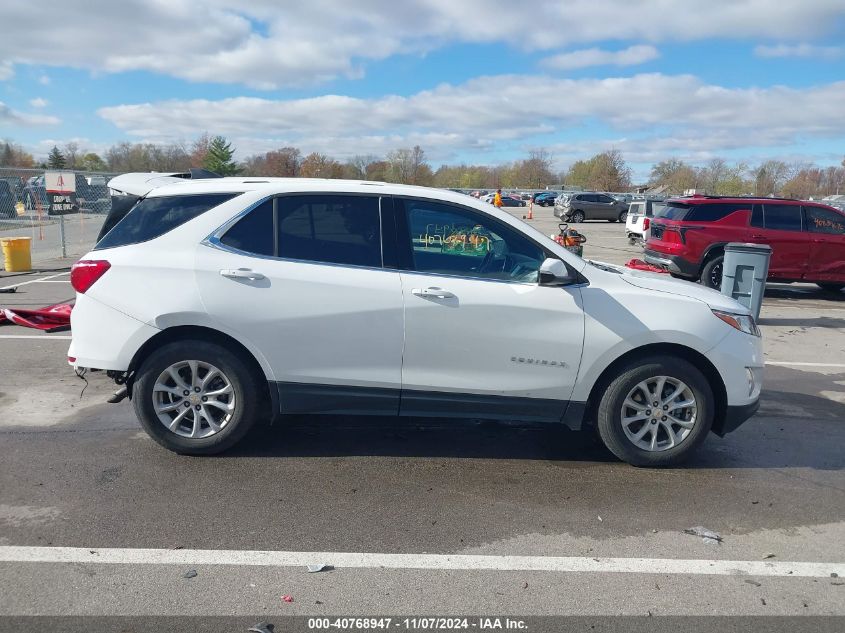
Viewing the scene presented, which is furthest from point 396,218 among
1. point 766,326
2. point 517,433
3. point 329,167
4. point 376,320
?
point 329,167

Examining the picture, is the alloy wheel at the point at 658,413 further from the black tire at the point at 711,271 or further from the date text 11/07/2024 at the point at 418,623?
the black tire at the point at 711,271

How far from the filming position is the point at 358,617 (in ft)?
10.0

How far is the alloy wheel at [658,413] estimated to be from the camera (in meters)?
4.64

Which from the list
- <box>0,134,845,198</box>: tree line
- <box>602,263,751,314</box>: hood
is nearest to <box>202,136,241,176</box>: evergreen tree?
<box>0,134,845,198</box>: tree line

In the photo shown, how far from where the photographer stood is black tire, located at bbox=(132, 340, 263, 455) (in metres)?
4.53

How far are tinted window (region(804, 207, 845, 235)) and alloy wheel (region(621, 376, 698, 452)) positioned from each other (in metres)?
10.3

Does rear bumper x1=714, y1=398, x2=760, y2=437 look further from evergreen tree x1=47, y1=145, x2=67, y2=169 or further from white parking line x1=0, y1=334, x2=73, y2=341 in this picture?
evergreen tree x1=47, y1=145, x2=67, y2=169

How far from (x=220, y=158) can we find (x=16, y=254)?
46.3 meters

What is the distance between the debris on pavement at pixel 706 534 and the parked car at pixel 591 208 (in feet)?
131

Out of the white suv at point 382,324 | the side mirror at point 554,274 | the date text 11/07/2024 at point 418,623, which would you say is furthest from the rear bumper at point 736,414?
the date text 11/07/2024 at point 418,623

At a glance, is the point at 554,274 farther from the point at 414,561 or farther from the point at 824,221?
the point at 824,221

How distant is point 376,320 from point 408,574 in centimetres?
166

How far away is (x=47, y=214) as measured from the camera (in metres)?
23.9

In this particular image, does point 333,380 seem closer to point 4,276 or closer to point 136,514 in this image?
point 136,514
